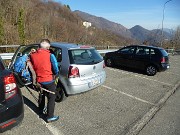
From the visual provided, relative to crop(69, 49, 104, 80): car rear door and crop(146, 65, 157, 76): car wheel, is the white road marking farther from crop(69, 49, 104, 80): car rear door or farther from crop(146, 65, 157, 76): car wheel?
crop(146, 65, 157, 76): car wheel

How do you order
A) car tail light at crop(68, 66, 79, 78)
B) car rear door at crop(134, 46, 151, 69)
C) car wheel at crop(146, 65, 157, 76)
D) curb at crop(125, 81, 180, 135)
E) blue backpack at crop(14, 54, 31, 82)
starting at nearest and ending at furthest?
curb at crop(125, 81, 180, 135)
car tail light at crop(68, 66, 79, 78)
blue backpack at crop(14, 54, 31, 82)
car wheel at crop(146, 65, 157, 76)
car rear door at crop(134, 46, 151, 69)

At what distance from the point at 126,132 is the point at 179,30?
55.1m

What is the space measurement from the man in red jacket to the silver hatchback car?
0.93 metres

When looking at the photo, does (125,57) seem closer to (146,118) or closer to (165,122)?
(146,118)

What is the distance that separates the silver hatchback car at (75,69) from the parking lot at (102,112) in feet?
1.55

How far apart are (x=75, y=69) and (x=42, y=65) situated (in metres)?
1.27

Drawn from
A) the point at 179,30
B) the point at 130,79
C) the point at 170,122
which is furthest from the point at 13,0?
the point at 179,30

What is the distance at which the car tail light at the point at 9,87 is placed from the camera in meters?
3.28

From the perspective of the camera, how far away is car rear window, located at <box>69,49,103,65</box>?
5.45 metres

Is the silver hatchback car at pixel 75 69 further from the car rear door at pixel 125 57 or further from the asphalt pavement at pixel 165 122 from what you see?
the car rear door at pixel 125 57

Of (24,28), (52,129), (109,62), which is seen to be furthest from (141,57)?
(24,28)

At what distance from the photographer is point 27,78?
6.00 metres

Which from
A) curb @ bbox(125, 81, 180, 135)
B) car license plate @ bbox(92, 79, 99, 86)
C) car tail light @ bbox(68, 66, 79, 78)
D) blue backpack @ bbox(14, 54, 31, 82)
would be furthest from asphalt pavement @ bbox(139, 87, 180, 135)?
blue backpack @ bbox(14, 54, 31, 82)

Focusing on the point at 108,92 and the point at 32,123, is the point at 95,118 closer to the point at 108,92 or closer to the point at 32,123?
the point at 32,123
